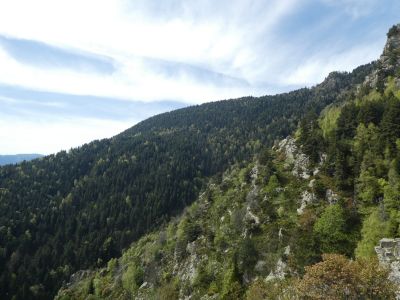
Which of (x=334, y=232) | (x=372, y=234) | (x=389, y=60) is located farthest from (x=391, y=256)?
(x=389, y=60)

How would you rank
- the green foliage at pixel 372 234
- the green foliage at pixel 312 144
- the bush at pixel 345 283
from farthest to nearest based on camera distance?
1. the green foliage at pixel 312 144
2. the green foliage at pixel 372 234
3. the bush at pixel 345 283

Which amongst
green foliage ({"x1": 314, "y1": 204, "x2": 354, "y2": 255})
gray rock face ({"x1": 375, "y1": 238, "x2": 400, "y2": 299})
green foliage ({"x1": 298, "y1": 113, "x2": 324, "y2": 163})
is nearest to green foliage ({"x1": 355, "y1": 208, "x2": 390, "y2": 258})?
green foliage ({"x1": 314, "y1": 204, "x2": 354, "y2": 255})

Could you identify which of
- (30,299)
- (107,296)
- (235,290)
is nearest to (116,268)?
(107,296)

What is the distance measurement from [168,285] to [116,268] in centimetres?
6664

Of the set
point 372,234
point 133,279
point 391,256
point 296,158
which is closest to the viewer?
point 391,256

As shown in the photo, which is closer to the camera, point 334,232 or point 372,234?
point 372,234

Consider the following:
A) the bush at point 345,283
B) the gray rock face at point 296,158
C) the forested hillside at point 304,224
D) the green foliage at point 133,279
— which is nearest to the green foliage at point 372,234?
the forested hillside at point 304,224

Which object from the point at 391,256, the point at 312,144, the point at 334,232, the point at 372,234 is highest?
the point at 312,144

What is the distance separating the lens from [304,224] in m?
69.1

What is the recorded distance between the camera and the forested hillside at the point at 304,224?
47906mm

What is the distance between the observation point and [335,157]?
8000cm

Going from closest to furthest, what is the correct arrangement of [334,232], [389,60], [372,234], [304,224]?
[372,234] < [334,232] < [304,224] < [389,60]

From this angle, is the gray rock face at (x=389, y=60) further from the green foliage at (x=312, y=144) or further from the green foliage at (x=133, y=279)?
the green foliage at (x=133, y=279)

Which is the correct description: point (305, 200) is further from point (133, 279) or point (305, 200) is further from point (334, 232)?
point (133, 279)
